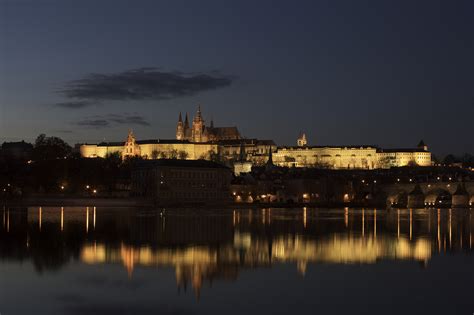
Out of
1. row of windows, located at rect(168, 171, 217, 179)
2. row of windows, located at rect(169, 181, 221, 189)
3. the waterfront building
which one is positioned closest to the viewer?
the waterfront building

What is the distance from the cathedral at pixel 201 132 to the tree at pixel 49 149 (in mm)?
75054

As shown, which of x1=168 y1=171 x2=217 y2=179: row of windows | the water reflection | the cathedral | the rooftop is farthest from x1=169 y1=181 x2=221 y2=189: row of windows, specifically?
the cathedral

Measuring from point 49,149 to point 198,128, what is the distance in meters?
88.4

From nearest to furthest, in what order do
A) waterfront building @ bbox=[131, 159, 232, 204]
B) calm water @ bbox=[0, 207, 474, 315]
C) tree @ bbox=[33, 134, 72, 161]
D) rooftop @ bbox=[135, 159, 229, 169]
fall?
calm water @ bbox=[0, 207, 474, 315] < waterfront building @ bbox=[131, 159, 232, 204] < rooftop @ bbox=[135, 159, 229, 169] < tree @ bbox=[33, 134, 72, 161]

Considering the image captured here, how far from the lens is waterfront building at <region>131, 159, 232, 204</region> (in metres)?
76.1

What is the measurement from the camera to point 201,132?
18525 cm

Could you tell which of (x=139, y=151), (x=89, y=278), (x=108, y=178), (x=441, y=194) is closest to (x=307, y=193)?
(x=441, y=194)

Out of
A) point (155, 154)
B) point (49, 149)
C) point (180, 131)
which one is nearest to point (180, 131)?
point (180, 131)

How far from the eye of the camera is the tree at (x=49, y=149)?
97.2m

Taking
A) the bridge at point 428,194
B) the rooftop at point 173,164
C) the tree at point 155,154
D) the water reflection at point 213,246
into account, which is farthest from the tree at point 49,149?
the water reflection at point 213,246

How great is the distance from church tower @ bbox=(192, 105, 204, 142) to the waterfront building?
100635 mm

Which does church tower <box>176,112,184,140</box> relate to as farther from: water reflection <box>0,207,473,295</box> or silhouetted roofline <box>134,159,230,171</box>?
water reflection <box>0,207,473,295</box>

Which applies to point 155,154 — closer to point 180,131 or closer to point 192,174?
point 180,131

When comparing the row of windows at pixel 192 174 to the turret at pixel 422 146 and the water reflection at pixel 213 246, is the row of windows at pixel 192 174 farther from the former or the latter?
the turret at pixel 422 146
